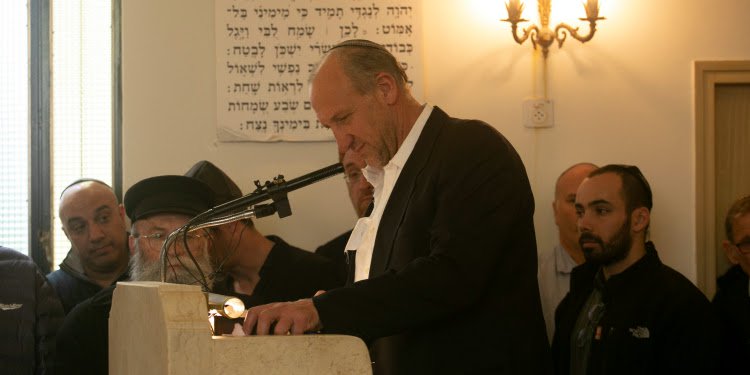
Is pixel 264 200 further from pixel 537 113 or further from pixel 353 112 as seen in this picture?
pixel 537 113

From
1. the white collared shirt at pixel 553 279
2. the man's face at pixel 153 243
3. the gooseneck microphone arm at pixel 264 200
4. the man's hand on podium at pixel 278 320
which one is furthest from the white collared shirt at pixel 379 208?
the white collared shirt at pixel 553 279

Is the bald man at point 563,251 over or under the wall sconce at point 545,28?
under

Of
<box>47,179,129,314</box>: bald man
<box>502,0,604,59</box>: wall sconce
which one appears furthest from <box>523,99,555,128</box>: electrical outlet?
<box>47,179,129,314</box>: bald man

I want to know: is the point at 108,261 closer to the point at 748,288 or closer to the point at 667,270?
the point at 667,270

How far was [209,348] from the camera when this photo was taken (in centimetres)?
188

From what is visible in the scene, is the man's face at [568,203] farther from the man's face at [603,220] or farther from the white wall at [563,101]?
the man's face at [603,220]

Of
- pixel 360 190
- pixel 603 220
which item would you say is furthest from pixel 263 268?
pixel 603 220

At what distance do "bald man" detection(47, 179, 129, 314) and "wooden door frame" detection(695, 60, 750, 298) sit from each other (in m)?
2.90

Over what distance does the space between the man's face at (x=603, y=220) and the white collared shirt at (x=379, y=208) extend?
5.95 ft

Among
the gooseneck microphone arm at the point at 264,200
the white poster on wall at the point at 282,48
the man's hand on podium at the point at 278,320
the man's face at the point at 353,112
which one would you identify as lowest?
the man's hand on podium at the point at 278,320

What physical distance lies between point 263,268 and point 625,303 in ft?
4.82

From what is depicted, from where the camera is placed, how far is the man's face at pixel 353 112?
269 centimetres

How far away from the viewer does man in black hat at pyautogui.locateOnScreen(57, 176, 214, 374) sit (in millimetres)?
3891

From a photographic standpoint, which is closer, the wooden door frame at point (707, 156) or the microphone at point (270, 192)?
the microphone at point (270, 192)
